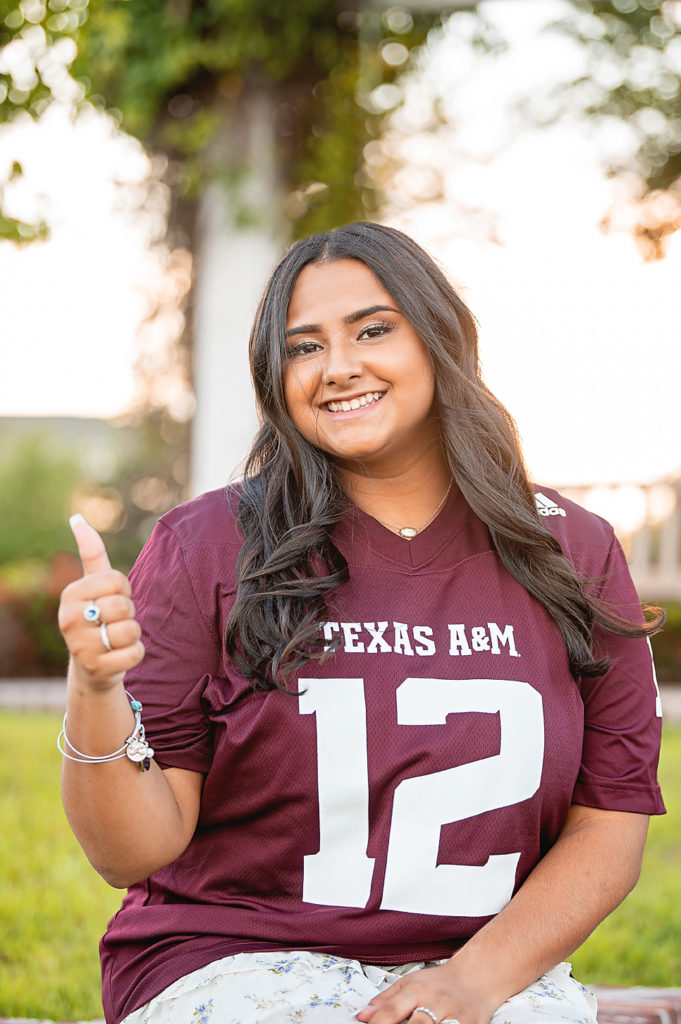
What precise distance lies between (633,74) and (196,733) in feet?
16.5

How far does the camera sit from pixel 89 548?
52.2 inches

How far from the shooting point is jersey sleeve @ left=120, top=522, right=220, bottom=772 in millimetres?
1555

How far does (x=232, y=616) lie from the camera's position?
5.28ft

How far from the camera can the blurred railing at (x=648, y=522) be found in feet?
24.4

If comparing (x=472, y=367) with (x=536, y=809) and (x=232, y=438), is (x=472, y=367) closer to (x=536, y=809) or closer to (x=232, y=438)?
(x=536, y=809)

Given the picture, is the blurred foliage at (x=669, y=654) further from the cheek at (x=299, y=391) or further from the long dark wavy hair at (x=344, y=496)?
the cheek at (x=299, y=391)

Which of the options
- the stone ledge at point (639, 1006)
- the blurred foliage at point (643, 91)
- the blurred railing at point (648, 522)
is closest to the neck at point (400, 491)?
the stone ledge at point (639, 1006)

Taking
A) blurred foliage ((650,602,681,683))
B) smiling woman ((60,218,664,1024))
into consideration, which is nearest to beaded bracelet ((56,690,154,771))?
smiling woman ((60,218,664,1024))

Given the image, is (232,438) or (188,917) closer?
(188,917)

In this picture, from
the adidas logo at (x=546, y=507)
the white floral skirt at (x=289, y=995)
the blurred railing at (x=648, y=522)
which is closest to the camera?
the white floral skirt at (x=289, y=995)

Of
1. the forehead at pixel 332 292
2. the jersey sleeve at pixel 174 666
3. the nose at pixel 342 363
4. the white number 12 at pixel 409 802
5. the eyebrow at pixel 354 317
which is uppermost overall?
the forehead at pixel 332 292

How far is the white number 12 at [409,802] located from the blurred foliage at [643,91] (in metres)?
4.72

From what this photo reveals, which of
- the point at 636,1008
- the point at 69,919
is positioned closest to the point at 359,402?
the point at 636,1008

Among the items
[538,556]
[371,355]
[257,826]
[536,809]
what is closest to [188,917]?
[257,826]
